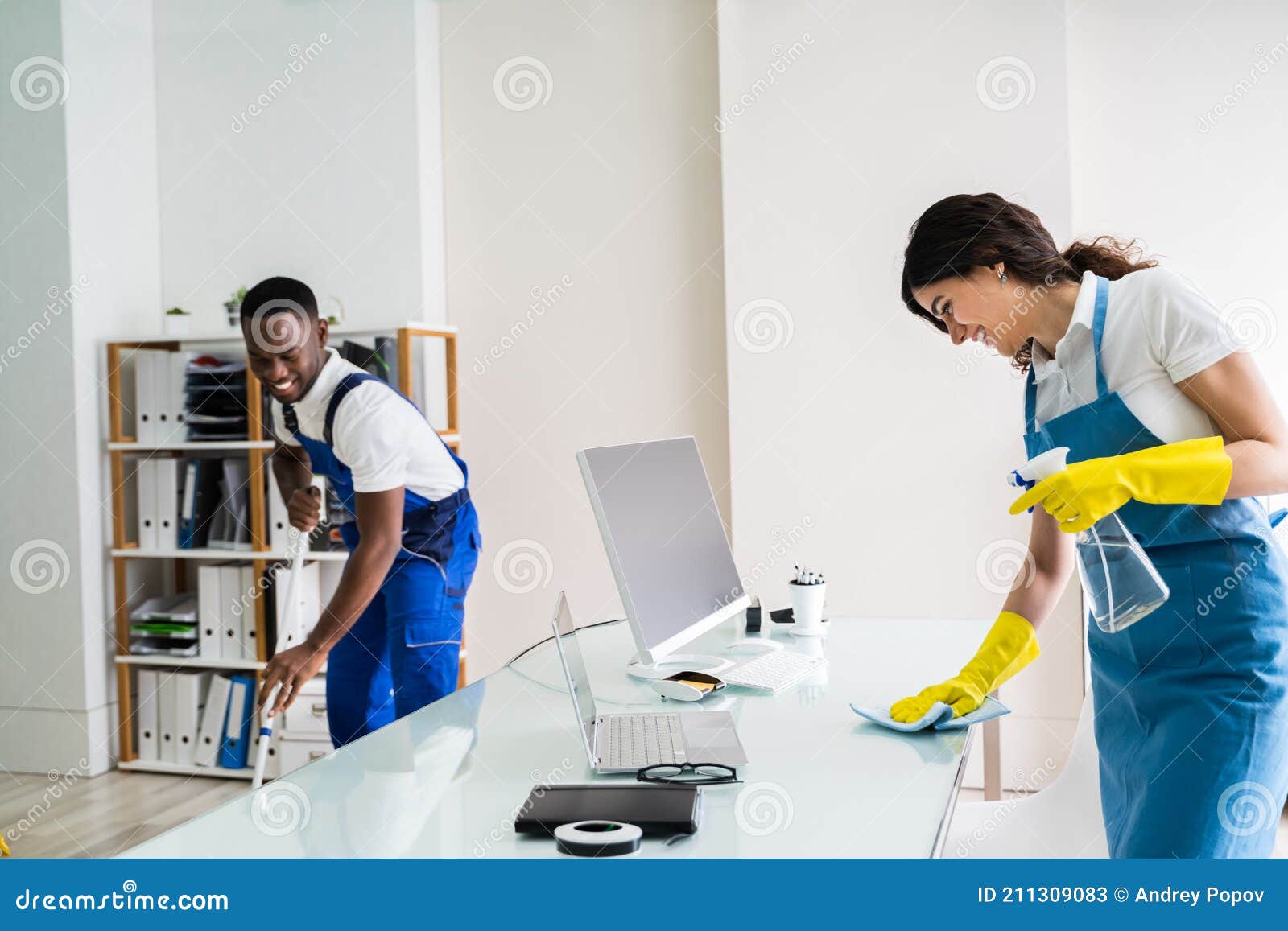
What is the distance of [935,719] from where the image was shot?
60.7 inches

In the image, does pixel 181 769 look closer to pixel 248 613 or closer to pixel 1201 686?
pixel 248 613

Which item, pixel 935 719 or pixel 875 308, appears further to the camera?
pixel 875 308

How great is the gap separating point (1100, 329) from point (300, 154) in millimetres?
3150

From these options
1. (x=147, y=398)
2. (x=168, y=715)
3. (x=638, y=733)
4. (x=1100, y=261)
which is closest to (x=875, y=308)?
(x=1100, y=261)

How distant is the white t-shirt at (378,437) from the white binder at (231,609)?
1396mm

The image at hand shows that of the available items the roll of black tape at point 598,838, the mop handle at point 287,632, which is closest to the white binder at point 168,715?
the mop handle at point 287,632

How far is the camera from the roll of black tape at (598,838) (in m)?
1.12

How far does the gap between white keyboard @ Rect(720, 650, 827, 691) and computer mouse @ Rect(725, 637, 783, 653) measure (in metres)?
0.05

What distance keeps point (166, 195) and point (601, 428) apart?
1.88 meters

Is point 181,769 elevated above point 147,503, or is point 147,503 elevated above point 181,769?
point 147,503
